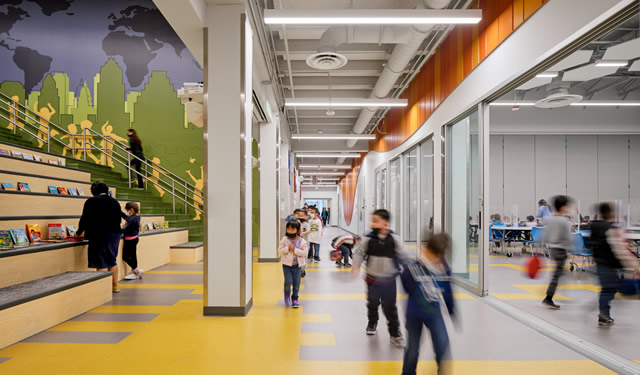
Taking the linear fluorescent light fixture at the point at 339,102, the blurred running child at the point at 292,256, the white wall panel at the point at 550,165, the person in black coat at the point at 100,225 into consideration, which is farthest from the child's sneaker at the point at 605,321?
the white wall panel at the point at 550,165

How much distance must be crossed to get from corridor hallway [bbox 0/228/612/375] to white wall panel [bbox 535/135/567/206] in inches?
377

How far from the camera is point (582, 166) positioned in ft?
41.8

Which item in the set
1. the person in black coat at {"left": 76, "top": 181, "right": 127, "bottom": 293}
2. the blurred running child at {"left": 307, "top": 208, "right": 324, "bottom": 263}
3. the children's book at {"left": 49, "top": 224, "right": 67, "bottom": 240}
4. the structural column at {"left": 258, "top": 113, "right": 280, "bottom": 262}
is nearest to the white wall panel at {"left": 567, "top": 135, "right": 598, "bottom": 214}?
the blurred running child at {"left": 307, "top": 208, "right": 324, "bottom": 263}

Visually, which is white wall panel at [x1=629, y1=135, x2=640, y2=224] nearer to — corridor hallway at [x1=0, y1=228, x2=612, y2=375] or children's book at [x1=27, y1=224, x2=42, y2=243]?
corridor hallway at [x1=0, y1=228, x2=612, y2=375]

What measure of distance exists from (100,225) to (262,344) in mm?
3256

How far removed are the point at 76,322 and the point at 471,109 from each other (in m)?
6.19

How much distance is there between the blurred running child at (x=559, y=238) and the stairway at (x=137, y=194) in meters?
8.65

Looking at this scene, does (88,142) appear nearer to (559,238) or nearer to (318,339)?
(318,339)

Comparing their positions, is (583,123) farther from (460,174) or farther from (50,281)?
(50,281)

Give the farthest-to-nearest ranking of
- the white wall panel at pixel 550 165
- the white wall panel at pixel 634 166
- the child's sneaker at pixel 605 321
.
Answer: the white wall panel at pixel 550 165 < the white wall panel at pixel 634 166 < the child's sneaker at pixel 605 321

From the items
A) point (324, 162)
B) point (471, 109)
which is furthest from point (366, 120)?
point (324, 162)

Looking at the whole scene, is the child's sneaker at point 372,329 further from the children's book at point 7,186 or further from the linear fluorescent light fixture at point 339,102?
the linear fluorescent light fixture at point 339,102

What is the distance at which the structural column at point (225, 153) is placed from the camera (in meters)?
4.66

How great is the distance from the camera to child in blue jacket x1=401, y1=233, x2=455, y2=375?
97.1 inches
